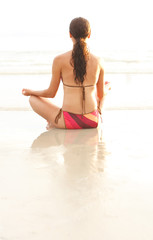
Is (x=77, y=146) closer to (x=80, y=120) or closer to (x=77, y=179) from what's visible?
(x=80, y=120)

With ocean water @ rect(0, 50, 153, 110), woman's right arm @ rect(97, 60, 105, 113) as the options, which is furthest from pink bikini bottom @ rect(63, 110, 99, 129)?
ocean water @ rect(0, 50, 153, 110)

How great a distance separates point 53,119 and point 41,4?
23872 millimetres

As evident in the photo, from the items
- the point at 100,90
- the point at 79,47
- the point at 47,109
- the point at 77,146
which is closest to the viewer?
the point at 77,146

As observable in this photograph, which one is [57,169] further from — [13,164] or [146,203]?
[146,203]

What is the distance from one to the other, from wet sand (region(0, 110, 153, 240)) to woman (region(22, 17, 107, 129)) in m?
0.15

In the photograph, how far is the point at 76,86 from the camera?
409cm

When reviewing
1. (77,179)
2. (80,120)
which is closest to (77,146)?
(80,120)

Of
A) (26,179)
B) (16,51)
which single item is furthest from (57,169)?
(16,51)

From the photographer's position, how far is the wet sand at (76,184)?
1.87 m

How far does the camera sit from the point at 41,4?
87.5 ft

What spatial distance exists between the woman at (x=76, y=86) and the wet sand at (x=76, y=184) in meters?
0.15

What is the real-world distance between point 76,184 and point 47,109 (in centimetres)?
186

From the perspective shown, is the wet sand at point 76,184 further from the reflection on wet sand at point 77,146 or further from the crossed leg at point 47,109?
the crossed leg at point 47,109

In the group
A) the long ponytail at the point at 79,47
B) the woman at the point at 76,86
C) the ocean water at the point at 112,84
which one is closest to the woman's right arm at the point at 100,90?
the woman at the point at 76,86
